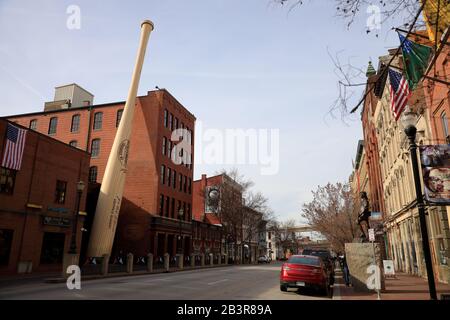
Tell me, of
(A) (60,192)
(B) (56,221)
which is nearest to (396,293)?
(B) (56,221)

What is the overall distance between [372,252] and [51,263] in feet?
73.2

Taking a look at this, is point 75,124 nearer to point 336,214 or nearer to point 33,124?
point 33,124

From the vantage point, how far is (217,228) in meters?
64.8

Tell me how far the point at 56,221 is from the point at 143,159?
17363mm

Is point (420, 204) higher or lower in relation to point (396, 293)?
higher

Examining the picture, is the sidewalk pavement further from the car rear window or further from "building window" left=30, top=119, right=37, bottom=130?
"building window" left=30, top=119, right=37, bottom=130

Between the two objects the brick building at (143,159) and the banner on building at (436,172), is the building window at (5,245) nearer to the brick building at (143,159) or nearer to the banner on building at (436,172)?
the brick building at (143,159)

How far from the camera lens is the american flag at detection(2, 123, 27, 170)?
21.6m

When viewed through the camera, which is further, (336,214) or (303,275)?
(336,214)

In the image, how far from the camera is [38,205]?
80.5 ft

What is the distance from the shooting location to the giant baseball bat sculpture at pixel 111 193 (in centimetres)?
3061

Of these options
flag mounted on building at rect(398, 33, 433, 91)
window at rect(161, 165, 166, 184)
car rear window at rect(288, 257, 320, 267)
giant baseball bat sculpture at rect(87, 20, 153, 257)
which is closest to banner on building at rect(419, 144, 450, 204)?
flag mounted on building at rect(398, 33, 433, 91)
